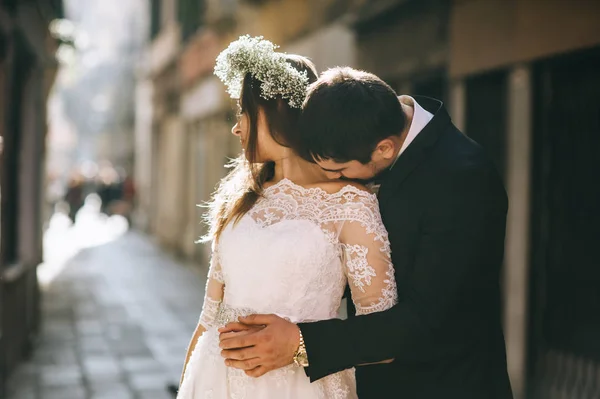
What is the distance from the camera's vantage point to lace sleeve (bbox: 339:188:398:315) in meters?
2.68

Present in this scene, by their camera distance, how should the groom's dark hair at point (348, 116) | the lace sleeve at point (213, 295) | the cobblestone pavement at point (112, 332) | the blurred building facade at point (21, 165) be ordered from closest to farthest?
1. the groom's dark hair at point (348, 116)
2. the lace sleeve at point (213, 295)
3. the cobblestone pavement at point (112, 332)
4. the blurred building facade at point (21, 165)

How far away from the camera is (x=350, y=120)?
253cm

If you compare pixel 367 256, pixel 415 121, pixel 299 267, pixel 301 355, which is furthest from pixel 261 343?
pixel 415 121

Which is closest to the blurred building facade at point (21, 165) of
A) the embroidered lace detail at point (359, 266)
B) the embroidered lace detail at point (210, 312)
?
the embroidered lace detail at point (210, 312)

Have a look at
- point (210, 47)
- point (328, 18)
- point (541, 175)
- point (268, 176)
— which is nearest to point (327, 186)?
point (268, 176)

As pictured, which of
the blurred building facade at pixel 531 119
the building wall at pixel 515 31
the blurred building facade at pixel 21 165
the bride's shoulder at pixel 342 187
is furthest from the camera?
the blurred building facade at pixel 21 165

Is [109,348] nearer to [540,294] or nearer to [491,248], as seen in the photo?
[540,294]

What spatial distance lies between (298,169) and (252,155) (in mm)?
158

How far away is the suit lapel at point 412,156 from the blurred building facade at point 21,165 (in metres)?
5.55

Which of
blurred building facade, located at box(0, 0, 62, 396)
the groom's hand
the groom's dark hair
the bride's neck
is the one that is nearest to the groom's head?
the groom's dark hair

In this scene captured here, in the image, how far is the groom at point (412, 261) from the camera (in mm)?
2553

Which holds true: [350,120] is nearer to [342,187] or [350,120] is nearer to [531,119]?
[342,187]

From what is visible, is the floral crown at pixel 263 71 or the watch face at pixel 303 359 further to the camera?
the floral crown at pixel 263 71

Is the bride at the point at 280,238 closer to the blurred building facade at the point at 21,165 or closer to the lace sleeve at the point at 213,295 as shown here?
the lace sleeve at the point at 213,295
